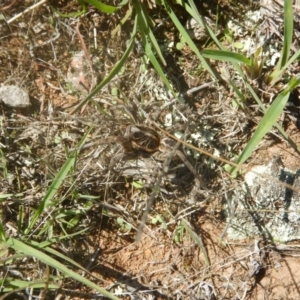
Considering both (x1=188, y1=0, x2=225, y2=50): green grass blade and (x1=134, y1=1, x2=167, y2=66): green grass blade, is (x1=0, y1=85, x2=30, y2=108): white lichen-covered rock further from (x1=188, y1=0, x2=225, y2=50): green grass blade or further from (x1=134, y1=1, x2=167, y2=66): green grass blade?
(x1=188, y1=0, x2=225, y2=50): green grass blade

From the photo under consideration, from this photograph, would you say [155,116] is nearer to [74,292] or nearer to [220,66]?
[220,66]

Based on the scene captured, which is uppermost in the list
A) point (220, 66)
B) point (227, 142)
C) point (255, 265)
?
point (220, 66)

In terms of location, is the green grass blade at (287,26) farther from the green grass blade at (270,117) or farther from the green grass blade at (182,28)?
the green grass blade at (182,28)

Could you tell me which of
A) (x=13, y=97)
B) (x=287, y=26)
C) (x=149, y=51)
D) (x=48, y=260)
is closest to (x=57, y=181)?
(x=48, y=260)

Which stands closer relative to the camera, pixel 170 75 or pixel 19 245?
pixel 19 245

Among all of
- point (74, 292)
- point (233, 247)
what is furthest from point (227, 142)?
point (74, 292)

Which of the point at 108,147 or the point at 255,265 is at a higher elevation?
the point at 108,147
